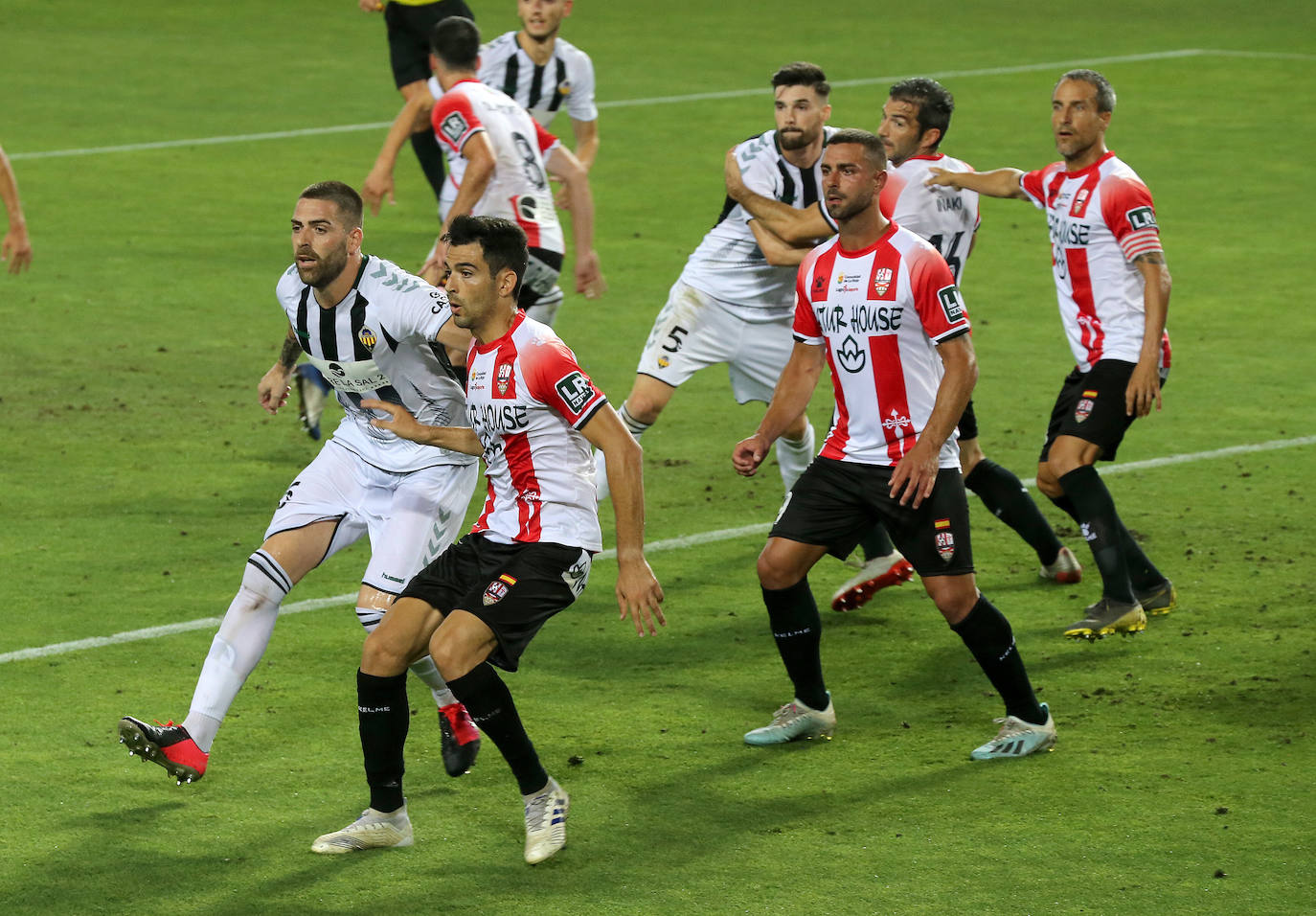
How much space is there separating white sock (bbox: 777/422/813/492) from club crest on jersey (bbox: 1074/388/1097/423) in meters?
1.49

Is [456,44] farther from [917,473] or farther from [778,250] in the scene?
[917,473]

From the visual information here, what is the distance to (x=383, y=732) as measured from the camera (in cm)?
606

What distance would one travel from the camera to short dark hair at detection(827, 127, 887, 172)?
6.55 metres

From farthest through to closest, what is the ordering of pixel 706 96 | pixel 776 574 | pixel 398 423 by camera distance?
1. pixel 706 96
2. pixel 776 574
3. pixel 398 423

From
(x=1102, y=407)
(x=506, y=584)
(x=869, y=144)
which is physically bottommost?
(x=1102, y=407)

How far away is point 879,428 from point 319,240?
2123 millimetres

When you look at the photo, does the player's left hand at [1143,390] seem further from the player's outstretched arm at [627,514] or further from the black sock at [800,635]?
the player's outstretched arm at [627,514]

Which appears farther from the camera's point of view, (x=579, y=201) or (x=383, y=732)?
(x=579, y=201)

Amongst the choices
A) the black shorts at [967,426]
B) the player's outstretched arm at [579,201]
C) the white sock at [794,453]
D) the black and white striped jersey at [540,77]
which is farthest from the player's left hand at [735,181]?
the black and white striped jersey at [540,77]

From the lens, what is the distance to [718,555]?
941cm

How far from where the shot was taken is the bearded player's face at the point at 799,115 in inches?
336

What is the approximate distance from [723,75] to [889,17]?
6.34 metres

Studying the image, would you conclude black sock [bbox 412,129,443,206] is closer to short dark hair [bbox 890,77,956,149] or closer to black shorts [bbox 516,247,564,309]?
black shorts [bbox 516,247,564,309]

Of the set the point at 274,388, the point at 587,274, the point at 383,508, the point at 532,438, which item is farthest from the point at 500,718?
the point at 587,274
